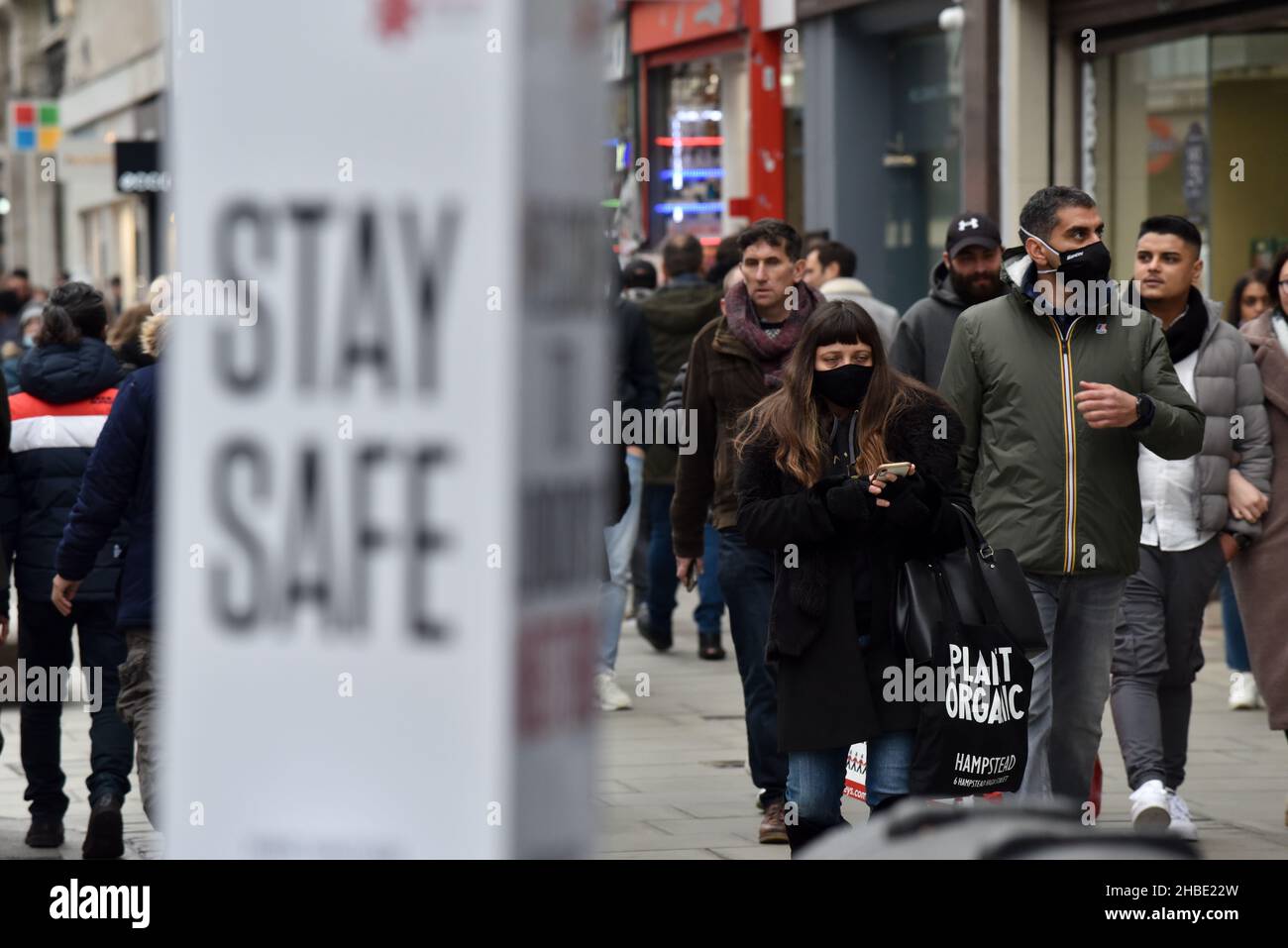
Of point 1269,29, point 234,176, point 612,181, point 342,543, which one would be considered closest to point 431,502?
point 342,543

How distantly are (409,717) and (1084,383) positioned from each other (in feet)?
14.1

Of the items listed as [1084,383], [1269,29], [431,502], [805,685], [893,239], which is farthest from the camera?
[893,239]

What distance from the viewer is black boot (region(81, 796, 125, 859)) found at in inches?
276

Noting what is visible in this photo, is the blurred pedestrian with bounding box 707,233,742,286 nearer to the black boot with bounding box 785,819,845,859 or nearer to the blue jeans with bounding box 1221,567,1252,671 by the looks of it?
the blue jeans with bounding box 1221,567,1252,671

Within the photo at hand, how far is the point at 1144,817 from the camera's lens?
22.2ft

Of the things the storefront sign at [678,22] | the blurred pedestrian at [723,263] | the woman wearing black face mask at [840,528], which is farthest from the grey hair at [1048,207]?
the storefront sign at [678,22]

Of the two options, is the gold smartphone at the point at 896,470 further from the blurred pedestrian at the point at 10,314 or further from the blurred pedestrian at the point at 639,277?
the blurred pedestrian at the point at 10,314

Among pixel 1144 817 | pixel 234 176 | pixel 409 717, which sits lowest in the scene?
pixel 1144 817

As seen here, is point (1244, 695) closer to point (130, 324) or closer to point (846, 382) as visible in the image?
point (846, 382)

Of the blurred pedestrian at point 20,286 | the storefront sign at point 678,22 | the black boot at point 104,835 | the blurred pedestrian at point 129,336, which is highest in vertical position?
the storefront sign at point 678,22

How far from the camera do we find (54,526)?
24.5 ft

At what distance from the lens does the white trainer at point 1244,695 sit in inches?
378

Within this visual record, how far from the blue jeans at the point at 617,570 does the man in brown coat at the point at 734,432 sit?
1.94 metres

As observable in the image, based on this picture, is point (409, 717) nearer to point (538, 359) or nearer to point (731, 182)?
point (538, 359)
